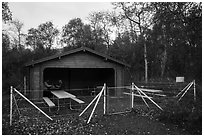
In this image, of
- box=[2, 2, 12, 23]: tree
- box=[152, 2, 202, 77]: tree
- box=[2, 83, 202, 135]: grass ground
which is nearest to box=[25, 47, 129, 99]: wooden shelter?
box=[2, 83, 202, 135]: grass ground

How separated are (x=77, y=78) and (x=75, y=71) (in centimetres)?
61

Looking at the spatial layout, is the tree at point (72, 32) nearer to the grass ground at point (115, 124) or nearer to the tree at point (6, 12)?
the tree at point (6, 12)

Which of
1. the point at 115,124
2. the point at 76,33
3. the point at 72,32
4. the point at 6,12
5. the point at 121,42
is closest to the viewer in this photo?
the point at 115,124

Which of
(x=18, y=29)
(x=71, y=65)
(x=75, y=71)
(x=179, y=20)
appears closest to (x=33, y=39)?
(x=18, y=29)

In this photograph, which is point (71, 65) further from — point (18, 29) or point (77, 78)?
point (18, 29)

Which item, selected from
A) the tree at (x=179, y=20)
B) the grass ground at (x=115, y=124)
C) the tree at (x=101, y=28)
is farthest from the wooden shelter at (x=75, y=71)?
the tree at (x=101, y=28)

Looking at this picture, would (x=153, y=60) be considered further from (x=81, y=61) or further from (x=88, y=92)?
(x=81, y=61)

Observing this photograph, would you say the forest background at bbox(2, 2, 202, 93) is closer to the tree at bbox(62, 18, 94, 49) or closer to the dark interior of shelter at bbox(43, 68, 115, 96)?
the tree at bbox(62, 18, 94, 49)

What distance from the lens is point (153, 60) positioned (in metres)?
27.5

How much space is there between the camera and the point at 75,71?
16.1m

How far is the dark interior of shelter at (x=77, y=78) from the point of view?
15198 millimetres

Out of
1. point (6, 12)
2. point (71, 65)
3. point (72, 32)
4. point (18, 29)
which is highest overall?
point (72, 32)

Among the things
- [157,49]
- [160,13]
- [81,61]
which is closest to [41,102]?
[81,61]

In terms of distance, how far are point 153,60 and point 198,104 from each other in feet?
71.2
